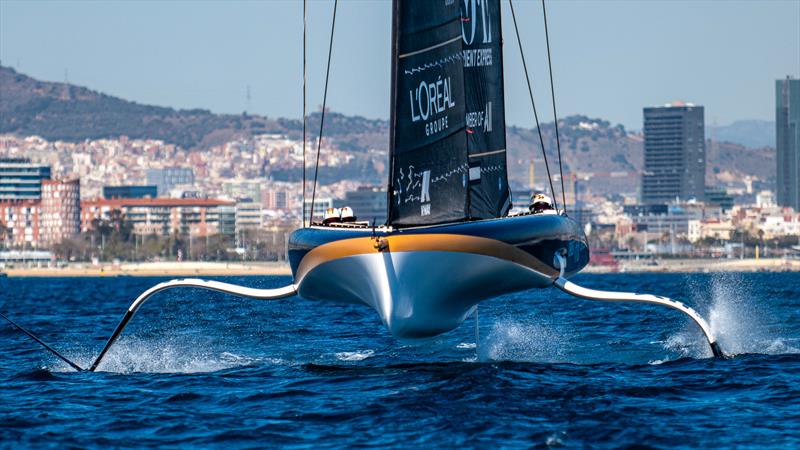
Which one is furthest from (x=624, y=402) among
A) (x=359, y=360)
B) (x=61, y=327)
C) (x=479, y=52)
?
(x=61, y=327)

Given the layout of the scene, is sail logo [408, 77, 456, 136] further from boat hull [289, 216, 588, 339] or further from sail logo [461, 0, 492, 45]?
sail logo [461, 0, 492, 45]

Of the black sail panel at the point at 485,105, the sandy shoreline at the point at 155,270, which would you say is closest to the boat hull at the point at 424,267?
the black sail panel at the point at 485,105

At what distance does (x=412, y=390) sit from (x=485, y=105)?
23.5 feet

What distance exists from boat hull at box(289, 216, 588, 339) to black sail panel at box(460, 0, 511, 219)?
221 centimetres

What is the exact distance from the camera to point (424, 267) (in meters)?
19.7

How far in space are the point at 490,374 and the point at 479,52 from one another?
6.00 m

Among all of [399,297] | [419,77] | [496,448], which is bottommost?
[496,448]

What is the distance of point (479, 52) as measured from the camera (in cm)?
2475

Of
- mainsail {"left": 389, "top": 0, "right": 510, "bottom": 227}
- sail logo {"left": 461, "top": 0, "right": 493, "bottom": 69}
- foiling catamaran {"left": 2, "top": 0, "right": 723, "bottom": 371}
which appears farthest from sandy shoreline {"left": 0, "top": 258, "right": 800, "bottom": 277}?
mainsail {"left": 389, "top": 0, "right": 510, "bottom": 227}

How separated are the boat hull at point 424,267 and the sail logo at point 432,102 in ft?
4.28

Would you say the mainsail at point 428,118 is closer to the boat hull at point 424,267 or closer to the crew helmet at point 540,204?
the boat hull at point 424,267

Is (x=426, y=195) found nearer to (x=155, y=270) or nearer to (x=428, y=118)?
(x=428, y=118)

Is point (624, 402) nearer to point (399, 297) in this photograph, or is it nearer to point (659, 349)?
point (399, 297)

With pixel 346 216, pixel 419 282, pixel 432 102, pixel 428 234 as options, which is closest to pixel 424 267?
pixel 419 282
